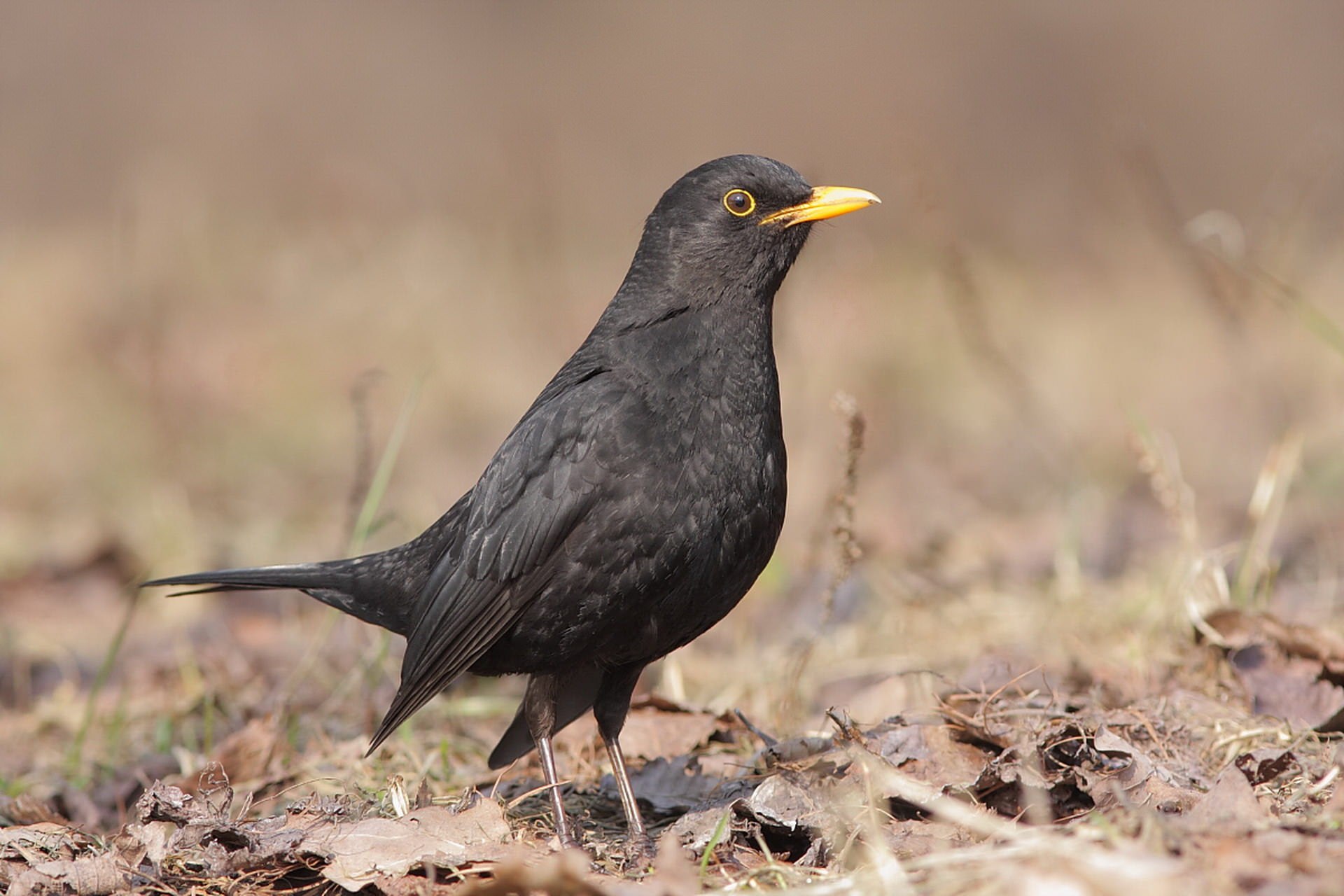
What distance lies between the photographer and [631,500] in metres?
3.60

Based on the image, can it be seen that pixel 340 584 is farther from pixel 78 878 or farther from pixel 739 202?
pixel 739 202

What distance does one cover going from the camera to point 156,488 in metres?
8.30

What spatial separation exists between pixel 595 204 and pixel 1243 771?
1208 centimetres

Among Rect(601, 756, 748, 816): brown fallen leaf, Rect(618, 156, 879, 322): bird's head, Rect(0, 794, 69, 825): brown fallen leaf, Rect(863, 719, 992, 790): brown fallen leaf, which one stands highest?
Rect(618, 156, 879, 322): bird's head

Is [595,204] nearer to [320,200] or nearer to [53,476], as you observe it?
[320,200]

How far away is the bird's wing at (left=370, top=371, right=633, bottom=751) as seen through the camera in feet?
12.2

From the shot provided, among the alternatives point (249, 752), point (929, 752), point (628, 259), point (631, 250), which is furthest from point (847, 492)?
point (631, 250)

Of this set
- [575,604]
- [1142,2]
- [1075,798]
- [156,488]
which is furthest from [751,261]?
[1142,2]

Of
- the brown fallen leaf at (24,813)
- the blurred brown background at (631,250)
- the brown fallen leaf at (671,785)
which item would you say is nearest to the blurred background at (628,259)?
the blurred brown background at (631,250)

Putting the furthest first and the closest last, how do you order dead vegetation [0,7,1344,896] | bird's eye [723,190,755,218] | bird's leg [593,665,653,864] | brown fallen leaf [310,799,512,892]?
bird's eye [723,190,755,218]
bird's leg [593,665,653,864]
dead vegetation [0,7,1344,896]
brown fallen leaf [310,799,512,892]

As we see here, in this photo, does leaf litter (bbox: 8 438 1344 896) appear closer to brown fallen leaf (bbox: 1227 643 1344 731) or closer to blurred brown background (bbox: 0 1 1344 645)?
brown fallen leaf (bbox: 1227 643 1344 731)

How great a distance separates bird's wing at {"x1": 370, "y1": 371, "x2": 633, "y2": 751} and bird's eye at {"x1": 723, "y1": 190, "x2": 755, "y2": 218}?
696mm

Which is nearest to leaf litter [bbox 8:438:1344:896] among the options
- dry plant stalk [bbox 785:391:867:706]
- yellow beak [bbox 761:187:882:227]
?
dry plant stalk [bbox 785:391:867:706]

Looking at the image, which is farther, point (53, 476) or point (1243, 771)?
point (53, 476)
